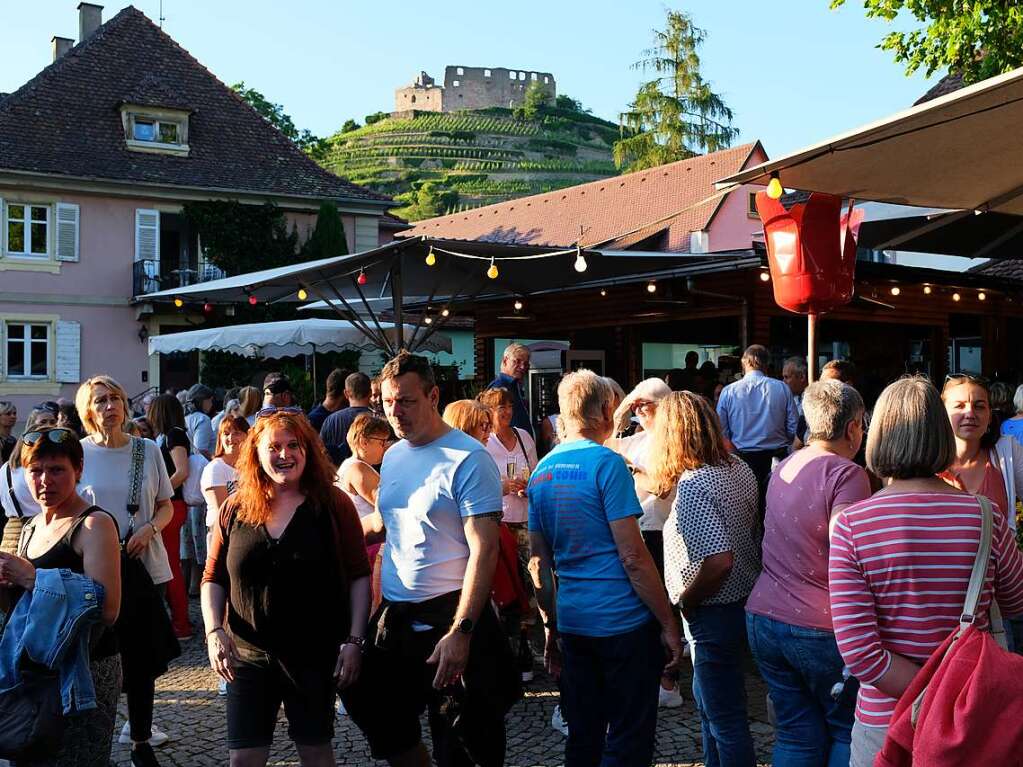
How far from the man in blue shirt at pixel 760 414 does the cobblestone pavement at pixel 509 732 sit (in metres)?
2.23

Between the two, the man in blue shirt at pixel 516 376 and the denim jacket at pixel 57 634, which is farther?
the man in blue shirt at pixel 516 376

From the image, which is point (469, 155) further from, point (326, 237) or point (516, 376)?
point (516, 376)

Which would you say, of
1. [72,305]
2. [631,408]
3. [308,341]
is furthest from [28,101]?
[631,408]

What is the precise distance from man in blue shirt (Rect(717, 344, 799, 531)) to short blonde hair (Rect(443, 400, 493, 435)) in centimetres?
297

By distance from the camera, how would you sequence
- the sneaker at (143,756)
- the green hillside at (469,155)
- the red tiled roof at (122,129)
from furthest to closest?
the green hillside at (469,155) → the red tiled roof at (122,129) → the sneaker at (143,756)

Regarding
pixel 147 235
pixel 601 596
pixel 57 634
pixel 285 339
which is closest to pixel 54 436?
pixel 57 634

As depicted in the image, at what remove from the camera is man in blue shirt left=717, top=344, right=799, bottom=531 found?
7645 millimetres

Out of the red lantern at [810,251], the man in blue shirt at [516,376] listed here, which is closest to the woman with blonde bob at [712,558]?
the red lantern at [810,251]

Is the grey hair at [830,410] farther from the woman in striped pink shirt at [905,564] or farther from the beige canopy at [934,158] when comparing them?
the beige canopy at [934,158]

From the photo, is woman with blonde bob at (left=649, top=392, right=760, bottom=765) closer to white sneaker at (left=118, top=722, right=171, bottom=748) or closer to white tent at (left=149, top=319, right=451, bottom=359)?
white sneaker at (left=118, top=722, right=171, bottom=748)

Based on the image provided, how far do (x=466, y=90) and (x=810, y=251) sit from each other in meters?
111

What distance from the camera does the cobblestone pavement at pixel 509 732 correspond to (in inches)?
180

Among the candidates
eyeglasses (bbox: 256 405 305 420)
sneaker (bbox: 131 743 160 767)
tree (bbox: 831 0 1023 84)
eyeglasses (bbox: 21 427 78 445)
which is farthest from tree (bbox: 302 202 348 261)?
eyeglasses (bbox: 21 427 78 445)

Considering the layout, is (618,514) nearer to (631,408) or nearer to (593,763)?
(593,763)
